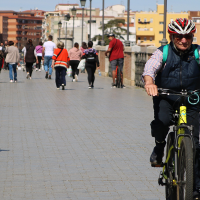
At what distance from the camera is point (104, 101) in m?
14.6

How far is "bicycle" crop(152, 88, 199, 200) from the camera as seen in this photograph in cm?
409

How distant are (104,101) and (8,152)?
755cm

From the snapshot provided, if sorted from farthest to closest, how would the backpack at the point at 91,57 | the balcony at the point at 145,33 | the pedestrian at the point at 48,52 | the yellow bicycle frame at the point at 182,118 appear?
the balcony at the point at 145,33, the pedestrian at the point at 48,52, the backpack at the point at 91,57, the yellow bicycle frame at the point at 182,118

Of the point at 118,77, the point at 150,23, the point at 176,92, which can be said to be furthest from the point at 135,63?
the point at 150,23

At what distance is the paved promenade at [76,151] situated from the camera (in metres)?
5.23

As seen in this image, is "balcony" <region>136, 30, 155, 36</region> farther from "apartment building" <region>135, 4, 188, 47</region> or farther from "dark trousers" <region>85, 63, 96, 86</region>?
"dark trousers" <region>85, 63, 96, 86</region>

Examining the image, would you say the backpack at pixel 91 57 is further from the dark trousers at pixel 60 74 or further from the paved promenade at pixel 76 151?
the paved promenade at pixel 76 151

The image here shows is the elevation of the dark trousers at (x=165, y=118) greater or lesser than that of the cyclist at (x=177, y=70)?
lesser

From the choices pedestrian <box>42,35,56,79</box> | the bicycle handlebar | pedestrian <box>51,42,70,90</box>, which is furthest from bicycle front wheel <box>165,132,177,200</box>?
pedestrian <box>42,35,56,79</box>

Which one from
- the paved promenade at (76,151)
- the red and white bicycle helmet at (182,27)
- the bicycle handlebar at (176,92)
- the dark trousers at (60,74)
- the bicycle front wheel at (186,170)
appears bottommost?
the paved promenade at (76,151)

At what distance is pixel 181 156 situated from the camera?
168 inches

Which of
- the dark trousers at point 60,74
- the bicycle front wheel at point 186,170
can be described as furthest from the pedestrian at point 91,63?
the bicycle front wheel at point 186,170

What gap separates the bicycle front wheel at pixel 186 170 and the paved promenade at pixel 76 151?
827 mm

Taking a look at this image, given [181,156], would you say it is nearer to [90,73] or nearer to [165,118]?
[165,118]
